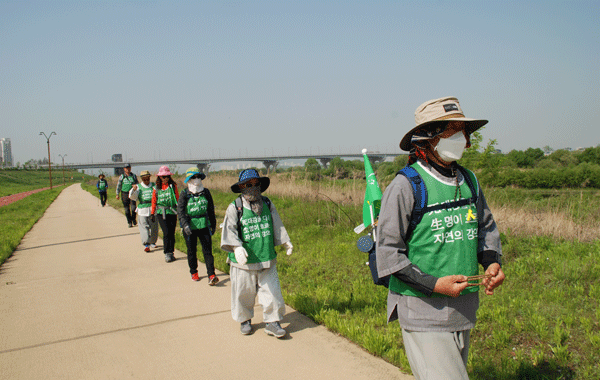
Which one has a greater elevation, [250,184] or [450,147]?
[450,147]

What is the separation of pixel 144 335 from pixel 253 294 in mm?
1238

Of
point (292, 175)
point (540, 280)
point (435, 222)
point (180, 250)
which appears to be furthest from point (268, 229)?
point (292, 175)

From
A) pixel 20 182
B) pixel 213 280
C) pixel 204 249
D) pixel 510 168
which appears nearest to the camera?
pixel 213 280

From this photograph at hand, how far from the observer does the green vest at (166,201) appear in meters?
8.05

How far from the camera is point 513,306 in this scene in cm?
434

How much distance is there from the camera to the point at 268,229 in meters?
4.57

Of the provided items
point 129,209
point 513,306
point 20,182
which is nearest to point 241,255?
point 513,306

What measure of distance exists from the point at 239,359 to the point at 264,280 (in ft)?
2.98

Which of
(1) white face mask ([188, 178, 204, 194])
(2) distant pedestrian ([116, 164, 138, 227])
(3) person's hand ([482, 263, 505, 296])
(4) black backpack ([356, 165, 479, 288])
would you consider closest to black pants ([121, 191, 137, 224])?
(2) distant pedestrian ([116, 164, 138, 227])

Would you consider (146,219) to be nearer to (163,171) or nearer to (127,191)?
(163,171)

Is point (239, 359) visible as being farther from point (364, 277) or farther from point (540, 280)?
point (540, 280)

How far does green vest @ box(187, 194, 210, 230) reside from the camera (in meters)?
6.47

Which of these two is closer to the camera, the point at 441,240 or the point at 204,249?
the point at 441,240

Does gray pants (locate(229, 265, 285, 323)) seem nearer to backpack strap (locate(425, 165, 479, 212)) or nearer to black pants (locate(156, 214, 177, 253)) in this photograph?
backpack strap (locate(425, 165, 479, 212))
